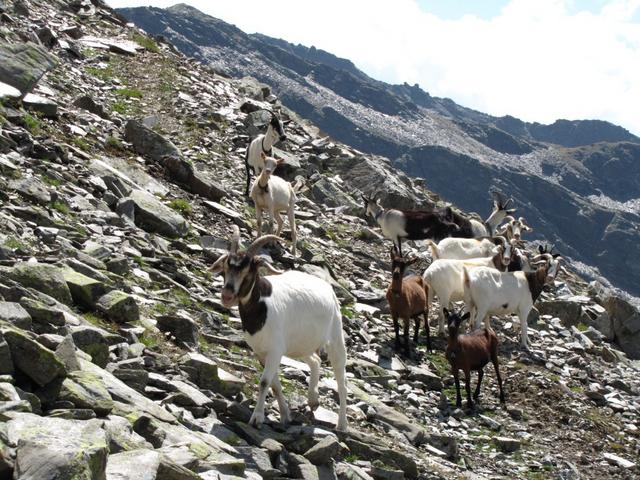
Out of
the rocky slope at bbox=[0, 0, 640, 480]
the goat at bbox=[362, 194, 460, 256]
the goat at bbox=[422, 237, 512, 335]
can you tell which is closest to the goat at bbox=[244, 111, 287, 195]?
the rocky slope at bbox=[0, 0, 640, 480]

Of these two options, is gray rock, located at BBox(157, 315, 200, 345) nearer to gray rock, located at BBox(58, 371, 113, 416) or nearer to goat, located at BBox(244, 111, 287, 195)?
gray rock, located at BBox(58, 371, 113, 416)

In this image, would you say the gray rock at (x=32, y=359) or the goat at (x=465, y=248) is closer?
the gray rock at (x=32, y=359)

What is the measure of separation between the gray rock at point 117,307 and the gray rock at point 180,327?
57 centimetres

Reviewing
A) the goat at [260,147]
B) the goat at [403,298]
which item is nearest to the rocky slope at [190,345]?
the goat at [403,298]

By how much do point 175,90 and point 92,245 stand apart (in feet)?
64.0

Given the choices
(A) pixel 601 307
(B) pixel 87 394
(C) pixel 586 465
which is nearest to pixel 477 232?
(A) pixel 601 307

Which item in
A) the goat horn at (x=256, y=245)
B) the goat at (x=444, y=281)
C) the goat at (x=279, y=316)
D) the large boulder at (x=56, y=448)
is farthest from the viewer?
the goat at (x=444, y=281)

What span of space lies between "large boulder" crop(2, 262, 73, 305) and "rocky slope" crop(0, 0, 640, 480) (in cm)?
2

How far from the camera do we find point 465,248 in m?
18.2

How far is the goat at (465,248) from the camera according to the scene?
706 inches

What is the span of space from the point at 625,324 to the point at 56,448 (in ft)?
65.8

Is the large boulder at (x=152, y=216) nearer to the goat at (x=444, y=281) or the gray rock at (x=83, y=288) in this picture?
the gray rock at (x=83, y=288)

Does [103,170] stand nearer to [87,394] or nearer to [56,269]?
[56,269]

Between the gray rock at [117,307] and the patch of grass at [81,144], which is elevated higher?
the patch of grass at [81,144]
